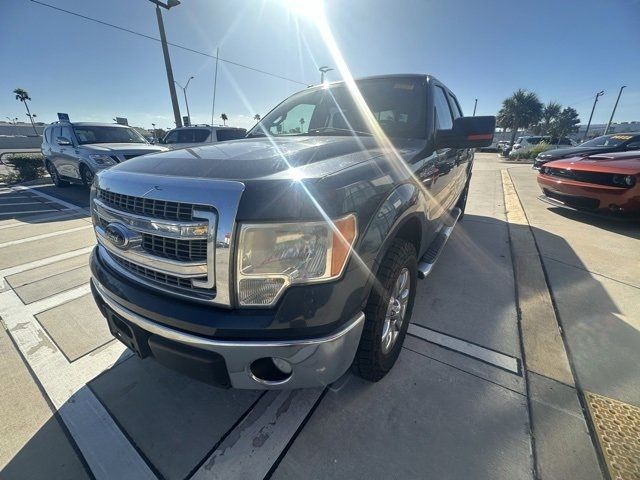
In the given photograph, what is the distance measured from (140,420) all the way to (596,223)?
706 cm

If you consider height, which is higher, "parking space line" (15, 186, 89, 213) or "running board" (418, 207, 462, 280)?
"running board" (418, 207, 462, 280)

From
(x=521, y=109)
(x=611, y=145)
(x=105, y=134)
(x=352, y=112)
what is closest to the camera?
(x=352, y=112)

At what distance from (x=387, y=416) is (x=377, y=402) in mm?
100

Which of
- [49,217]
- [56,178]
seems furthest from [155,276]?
[56,178]

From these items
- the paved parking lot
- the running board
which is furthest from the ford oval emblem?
the running board

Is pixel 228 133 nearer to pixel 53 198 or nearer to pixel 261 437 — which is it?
pixel 53 198

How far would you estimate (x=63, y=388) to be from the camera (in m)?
1.87

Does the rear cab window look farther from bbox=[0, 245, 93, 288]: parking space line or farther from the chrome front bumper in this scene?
bbox=[0, 245, 93, 288]: parking space line

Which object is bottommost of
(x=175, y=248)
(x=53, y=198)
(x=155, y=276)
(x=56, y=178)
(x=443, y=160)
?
(x=53, y=198)

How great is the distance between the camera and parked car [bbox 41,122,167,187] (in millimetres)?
6820

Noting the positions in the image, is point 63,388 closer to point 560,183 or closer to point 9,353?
point 9,353

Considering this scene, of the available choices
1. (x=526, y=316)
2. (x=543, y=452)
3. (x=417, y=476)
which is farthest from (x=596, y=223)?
(x=417, y=476)

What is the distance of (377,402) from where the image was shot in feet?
5.75

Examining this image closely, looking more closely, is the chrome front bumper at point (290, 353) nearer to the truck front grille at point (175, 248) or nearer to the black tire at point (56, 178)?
the truck front grille at point (175, 248)
